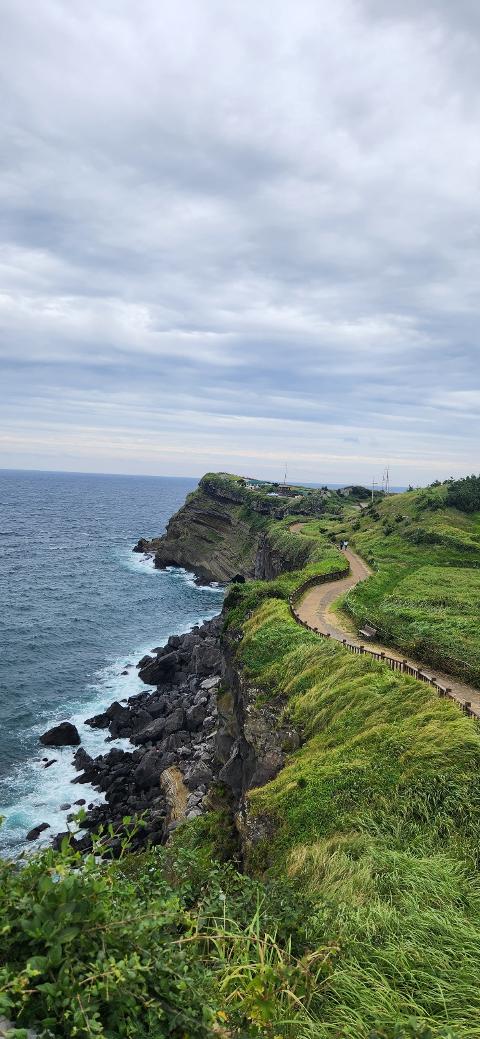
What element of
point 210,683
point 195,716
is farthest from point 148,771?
point 210,683

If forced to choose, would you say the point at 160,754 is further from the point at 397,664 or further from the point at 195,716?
the point at 397,664

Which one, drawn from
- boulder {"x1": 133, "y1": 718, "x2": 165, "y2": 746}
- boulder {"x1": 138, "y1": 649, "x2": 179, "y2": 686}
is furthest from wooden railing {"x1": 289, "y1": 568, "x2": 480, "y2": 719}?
boulder {"x1": 138, "y1": 649, "x2": 179, "y2": 686}

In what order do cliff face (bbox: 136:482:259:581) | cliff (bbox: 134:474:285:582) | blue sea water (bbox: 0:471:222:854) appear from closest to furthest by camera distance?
1. blue sea water (bbox: 0:471:222:854)
2. cliff (bbox: 134:474:285:582)
3. cliff face (bbox: 136:482:259:581)

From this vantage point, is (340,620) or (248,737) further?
(340,620)

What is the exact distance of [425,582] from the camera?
110 feet

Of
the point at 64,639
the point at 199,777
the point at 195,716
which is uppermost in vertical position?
the point at 199,777

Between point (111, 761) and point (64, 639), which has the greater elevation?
point (64, 639)

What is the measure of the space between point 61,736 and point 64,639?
67.5ft

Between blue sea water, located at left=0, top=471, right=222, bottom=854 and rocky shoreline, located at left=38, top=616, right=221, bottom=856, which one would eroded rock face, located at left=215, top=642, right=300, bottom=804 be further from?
blue sea water, located at left=0, top=471, right=222, bottom=854

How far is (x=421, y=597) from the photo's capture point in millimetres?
29719

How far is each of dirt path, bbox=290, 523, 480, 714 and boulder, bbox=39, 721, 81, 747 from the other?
795 inches

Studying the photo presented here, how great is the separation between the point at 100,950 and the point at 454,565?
3858 centimetres

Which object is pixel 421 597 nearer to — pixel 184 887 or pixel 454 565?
pixel 454 565

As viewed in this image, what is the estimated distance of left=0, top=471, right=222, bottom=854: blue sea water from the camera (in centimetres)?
3450
